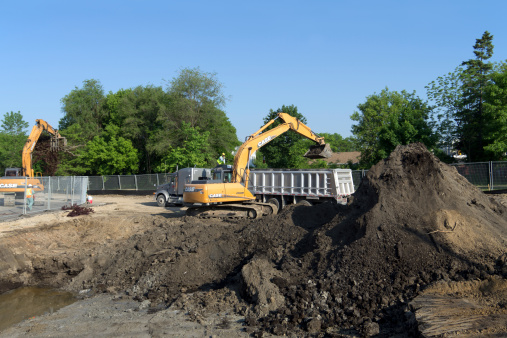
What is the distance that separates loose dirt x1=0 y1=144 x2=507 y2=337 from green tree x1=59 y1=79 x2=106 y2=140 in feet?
132

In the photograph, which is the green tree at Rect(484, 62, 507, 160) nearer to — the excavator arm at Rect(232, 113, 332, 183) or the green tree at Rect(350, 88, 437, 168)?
the green tree at Rect(350, 88, 437, 168)

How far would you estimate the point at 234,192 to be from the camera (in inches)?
626

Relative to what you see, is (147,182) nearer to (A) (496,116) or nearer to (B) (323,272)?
(A) (496,116)

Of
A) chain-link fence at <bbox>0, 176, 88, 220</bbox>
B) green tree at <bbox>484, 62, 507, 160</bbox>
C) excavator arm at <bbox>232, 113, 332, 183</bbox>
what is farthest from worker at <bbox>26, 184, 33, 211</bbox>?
green tree at <bbox>484, 62, 507, 160</bbox>

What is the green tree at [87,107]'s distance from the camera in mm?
48844

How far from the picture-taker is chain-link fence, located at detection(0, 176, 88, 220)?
19.6 metres

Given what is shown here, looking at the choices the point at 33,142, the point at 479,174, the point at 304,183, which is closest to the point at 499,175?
the point at 479,174

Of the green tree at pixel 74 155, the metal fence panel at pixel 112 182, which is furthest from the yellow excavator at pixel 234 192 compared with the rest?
the green tree at pixel 74 155

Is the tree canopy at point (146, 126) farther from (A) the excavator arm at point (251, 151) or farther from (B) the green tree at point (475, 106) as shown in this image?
(B) the green tree at point (475, 106)

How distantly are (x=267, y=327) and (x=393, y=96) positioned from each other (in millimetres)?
46060

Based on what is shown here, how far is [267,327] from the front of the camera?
639 centimetres

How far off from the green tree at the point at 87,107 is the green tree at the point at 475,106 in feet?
133

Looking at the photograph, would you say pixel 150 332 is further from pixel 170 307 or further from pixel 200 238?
pixel 200 238

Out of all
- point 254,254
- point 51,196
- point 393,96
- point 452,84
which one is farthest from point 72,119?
point 254,254
